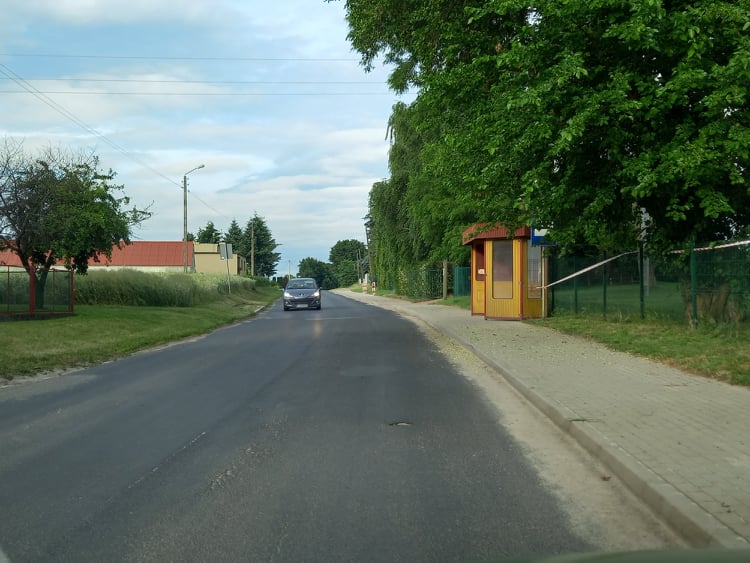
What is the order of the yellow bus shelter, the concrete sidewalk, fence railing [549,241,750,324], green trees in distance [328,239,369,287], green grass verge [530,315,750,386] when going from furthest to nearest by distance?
green trees in distance [328,239,369,287] < the yellow bus shelter < fence railing [549,241,750,324] < green grass verge [530,315,750,386] < the concrete sidewalk

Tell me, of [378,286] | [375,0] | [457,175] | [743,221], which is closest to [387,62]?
[375,0]

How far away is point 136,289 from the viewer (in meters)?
29.7

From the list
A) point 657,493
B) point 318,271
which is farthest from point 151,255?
point 318,271

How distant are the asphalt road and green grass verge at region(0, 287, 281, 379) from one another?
3.08 meters

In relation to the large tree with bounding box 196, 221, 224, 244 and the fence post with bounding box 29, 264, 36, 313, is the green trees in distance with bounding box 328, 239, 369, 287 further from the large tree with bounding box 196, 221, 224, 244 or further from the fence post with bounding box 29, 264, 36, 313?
the fence post with bounding box 29, 264, 36, 313

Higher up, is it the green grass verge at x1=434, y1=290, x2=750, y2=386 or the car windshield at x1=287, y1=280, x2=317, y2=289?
the car windshield at x1=287, y1=280, x2=317, y2=289

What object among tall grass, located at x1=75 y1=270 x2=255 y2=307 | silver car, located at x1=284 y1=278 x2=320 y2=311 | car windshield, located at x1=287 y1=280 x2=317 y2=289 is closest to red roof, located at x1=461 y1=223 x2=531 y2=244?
silver car, located at x1=284 y1=278 x2=320 y2=311

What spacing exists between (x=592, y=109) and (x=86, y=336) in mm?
13245

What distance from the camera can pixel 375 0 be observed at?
53.5 feet

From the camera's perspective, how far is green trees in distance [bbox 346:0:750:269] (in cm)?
1109

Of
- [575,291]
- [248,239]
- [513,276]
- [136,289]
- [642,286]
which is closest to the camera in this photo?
[642,286]

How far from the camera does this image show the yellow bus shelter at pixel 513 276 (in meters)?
21.4

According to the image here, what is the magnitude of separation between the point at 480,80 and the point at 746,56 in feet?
17.3

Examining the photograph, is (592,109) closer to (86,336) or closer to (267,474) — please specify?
(267,474)
